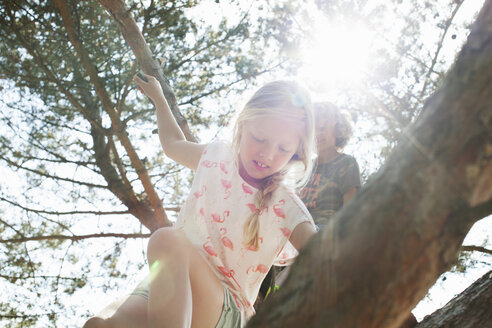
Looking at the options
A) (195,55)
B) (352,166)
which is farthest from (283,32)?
(352,166)

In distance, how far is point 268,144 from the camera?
125cm

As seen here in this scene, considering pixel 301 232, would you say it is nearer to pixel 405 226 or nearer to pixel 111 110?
pixel 405 226

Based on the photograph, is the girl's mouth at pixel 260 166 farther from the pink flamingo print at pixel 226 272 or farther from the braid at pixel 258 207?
the pink flamingo print at pixel 226 272

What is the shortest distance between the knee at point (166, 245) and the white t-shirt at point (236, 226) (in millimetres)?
199

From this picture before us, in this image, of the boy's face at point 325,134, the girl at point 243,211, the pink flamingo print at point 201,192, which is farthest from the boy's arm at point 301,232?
the boy's face at point 325,134

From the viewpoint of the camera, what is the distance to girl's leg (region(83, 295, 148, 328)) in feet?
3.36

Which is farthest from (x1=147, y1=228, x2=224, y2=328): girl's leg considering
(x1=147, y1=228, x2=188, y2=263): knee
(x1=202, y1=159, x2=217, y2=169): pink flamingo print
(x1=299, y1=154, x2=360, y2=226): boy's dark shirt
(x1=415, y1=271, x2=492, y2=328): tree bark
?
(x1=299, y1=154, x2=360, y2=226): boy's dark shirt

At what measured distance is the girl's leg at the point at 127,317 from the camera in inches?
40.3

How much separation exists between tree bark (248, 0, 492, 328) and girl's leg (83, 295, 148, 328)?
0.76 meters

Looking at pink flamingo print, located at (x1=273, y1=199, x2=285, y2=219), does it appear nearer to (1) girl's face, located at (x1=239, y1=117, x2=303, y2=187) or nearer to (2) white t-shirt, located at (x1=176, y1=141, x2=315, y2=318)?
(2) white t-shirt, located at (x1=176, y1=141, x2=315, y2=318)

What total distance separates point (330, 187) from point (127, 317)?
1234 millimetres

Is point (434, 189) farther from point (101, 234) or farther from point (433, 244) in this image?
point (101, 234)

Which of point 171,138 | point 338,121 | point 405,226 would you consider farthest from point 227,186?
point 338,121

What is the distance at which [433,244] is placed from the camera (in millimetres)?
377
